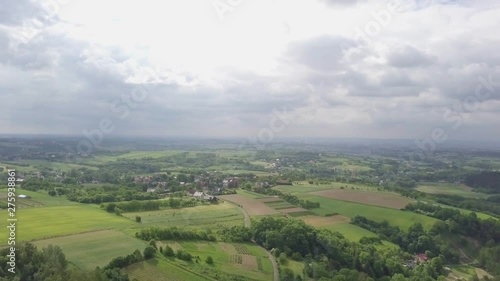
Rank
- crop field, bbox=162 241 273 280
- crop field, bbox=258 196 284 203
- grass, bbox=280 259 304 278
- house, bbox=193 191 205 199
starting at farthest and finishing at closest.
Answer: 1. house, bbox=193 191 205 199
2. crop field, bbox=258 196 284 203
3. grass, bbox=280 259 304 278
4. crop field, bbox=162 241 273 280

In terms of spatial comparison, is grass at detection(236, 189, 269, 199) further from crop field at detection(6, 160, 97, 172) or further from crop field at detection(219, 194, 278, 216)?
crop field at detection(6, 160, 97, 172)

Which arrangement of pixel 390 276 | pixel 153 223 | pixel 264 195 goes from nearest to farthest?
pixel 390 276 < pixel 153 223 < pixel 264 195

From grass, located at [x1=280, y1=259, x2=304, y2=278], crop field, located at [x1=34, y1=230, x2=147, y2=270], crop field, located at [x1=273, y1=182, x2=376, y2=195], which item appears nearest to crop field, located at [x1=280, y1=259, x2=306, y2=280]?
grass, located at [x1=280, y1=259, x2=304, y2=278]

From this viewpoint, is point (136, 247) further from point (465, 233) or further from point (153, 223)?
point (465, 233)

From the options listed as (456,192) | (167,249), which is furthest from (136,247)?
(456,192)

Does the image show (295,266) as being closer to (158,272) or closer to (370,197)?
(158,272)

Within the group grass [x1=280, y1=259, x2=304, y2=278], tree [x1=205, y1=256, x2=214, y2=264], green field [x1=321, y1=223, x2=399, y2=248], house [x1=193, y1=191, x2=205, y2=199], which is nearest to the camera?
tree [x1=205, y1=256, x2=214, y2=264]

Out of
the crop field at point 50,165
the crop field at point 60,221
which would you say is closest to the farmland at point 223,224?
the crop field at point 60,221
